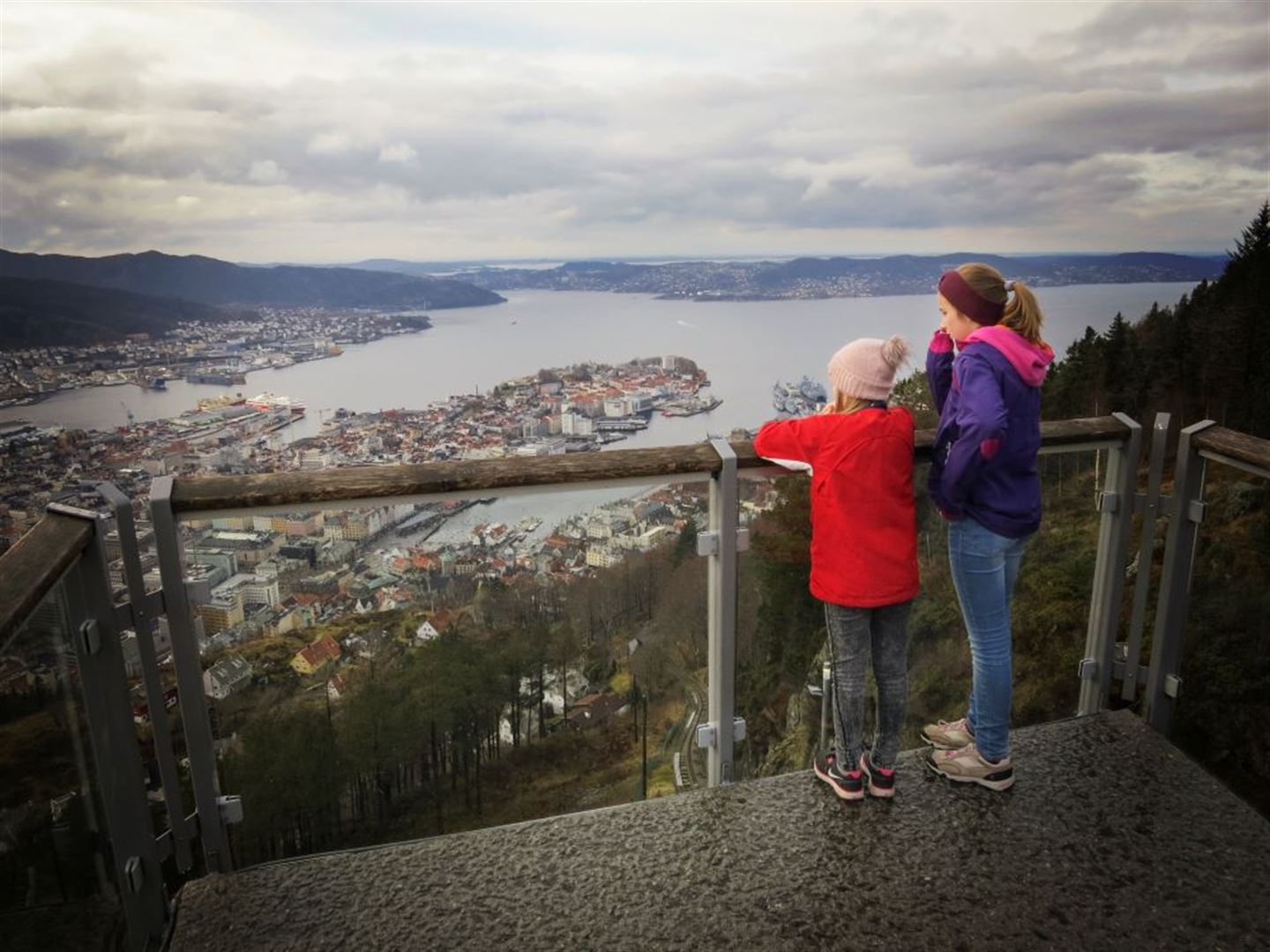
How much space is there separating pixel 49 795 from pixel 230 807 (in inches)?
29.3

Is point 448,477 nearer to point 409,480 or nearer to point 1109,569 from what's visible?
point 409,480

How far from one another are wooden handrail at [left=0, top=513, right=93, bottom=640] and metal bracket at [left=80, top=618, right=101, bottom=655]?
176 millimetres

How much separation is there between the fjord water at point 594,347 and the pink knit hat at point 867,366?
25450mm

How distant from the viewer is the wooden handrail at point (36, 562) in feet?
4.47

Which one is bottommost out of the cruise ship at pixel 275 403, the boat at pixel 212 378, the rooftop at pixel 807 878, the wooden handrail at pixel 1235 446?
the cruise ship at pixel 275 403

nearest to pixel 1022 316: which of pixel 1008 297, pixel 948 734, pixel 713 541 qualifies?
pixel 1008 297

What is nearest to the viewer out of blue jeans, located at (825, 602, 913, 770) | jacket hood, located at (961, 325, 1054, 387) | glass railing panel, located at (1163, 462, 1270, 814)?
jacket hood, located at (961, 325, 1054, 387)

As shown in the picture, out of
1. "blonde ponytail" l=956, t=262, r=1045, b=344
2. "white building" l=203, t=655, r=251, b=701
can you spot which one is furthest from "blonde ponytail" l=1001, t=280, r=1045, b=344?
"white building" l=203, t=655, r=251, b=701

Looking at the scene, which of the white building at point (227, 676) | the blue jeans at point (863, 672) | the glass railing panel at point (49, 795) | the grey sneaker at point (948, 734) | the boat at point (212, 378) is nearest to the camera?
the glass railing panel at point (49, 795)

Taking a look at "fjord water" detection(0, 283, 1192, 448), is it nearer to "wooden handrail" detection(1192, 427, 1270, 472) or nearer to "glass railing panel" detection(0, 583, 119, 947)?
"wooden handrail" detection(1192, 427, 1270, 472)

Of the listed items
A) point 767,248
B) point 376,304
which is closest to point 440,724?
point 376,304

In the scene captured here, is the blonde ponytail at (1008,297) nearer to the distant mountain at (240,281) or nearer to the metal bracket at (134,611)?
the metal bracket at (134,611)

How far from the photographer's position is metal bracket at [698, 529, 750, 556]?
248 centimetres

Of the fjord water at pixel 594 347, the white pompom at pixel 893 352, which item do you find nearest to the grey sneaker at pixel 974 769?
the white pompom at pixel 893 352
